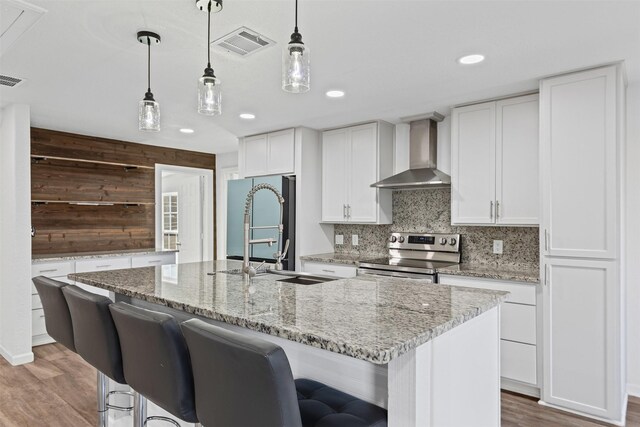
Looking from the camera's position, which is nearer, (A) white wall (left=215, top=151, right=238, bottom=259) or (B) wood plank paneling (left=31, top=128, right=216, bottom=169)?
(B) wood plank paneling (left=31, top=128, right=216, bottom=169)

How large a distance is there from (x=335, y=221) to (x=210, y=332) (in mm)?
3354

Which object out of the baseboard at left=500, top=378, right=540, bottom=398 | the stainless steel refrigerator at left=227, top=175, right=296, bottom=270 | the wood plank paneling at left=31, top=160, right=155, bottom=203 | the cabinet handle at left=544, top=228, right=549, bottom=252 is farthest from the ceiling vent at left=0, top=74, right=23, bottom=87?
the baseboard at left=500, top=378, right=540, bottom=398

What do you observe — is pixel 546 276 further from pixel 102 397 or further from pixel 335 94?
pixel 102 397

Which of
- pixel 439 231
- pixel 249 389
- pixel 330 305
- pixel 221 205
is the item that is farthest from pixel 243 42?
pixel 221 205

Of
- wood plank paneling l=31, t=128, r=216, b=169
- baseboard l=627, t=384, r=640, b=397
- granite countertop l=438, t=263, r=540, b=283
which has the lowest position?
baseboard l=627, t=384, r=640, b=397

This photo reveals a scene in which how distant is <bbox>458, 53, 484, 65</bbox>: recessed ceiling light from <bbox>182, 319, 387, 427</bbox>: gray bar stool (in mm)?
2117

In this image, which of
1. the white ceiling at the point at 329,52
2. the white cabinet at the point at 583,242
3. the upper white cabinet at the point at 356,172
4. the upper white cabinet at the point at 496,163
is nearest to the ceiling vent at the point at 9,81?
the white ceiling at the point at 329,52

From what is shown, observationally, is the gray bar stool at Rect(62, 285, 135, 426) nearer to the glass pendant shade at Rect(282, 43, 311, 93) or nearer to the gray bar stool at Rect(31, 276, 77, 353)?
the gray bar stool at Rect(31, 276, 77, 353)

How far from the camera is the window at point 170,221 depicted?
20.8ft

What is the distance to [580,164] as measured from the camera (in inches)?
107

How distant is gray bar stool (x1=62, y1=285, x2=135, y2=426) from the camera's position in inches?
64.6

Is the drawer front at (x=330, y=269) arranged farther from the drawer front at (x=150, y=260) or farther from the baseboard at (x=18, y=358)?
the baseboard at (x=18, y=358)

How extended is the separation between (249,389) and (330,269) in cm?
310

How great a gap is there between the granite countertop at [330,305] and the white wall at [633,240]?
6.29 feet
